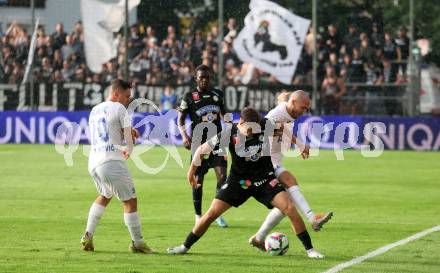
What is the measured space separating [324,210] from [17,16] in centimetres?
1943

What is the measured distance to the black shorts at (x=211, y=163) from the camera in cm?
1552

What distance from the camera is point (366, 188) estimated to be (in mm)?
21156

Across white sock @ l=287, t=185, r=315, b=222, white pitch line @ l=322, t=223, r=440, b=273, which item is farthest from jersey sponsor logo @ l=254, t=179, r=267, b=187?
white pitch line @ l=322, t=223, r=440, b=273

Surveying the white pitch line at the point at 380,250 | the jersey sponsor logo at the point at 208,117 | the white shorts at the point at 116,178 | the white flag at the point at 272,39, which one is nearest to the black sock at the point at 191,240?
the white shorts at the point at 116,178

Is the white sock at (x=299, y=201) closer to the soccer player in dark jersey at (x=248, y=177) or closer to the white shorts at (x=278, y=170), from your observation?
the white shorts at (x=278, y=170)

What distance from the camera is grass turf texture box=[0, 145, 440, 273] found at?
11550 millimetres

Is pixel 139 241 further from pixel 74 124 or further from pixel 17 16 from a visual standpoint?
pixel 17 16

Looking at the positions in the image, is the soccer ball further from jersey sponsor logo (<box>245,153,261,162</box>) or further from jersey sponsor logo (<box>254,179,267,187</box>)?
jersey sponsor logo (<box>245,153,261,162</box>)

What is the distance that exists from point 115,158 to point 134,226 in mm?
852

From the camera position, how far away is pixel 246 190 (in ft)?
39.2

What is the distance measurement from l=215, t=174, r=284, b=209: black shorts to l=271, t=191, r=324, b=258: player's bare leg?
8cm

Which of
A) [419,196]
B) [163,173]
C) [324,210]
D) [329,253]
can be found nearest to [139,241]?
[329,253]

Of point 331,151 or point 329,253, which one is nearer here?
point 329,253

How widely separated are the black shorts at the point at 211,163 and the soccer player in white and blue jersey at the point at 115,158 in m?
3.26
